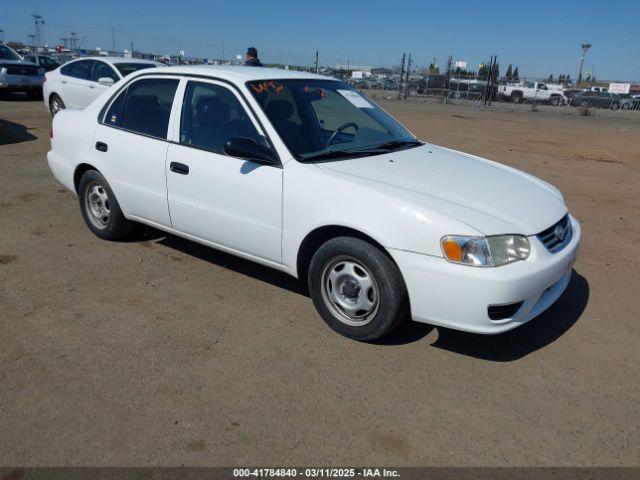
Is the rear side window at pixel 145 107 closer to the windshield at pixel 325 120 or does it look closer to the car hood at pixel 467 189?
the windshield at pixel 325 120

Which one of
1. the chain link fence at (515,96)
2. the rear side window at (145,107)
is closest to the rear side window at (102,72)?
the rear side window at (145,107)

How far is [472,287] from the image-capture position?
3090 mm

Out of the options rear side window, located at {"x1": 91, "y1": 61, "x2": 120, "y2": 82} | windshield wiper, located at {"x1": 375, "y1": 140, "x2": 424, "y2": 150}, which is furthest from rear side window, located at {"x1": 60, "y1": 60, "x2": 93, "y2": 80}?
windshield wiper, located at {"x1": 375, "y1": 140, "x2": 424, "y2": 150}

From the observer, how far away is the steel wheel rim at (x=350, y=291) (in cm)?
348

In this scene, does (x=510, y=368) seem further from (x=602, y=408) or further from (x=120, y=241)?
(x=120, y=241)

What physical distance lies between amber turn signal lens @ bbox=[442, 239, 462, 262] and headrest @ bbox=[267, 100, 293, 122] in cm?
158

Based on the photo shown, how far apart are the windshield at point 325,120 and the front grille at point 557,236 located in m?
1.34

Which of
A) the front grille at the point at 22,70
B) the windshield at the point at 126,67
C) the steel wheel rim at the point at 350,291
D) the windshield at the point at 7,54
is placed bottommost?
the steel wheel rim at the point at 350,291

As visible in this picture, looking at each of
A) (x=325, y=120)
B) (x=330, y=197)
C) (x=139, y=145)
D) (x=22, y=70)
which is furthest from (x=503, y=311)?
(x=22, y=70)

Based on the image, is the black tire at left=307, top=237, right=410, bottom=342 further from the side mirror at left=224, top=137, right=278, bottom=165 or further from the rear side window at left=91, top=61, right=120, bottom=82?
the rear side window at left=91, top=61, right=120, bottom=82

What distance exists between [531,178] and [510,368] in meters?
1.63

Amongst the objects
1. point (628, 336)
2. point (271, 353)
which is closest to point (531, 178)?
point (628, 336)

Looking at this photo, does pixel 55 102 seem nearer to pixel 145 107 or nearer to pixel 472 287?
pixel 145 107

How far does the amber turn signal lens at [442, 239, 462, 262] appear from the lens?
3.13 m
